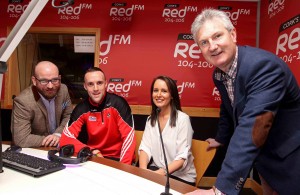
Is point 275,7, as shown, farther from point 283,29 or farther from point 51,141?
point 51,141

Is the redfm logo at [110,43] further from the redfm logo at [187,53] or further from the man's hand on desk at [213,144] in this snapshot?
the man's hand on desk at [213,144]

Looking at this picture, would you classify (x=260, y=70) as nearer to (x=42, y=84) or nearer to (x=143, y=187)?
(x=143, y=187)

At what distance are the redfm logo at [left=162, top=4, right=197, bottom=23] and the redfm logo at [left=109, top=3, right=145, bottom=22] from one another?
290 millimetres

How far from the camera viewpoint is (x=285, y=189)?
1.18 meters

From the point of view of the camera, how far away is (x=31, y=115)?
224 cm

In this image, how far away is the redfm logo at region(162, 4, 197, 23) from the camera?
3.28 meters

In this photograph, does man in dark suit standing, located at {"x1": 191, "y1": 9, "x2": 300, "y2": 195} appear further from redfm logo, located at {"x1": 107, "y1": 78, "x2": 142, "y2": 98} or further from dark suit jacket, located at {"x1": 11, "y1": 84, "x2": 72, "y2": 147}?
redfm logo, located at {"x1": 107, "y1": 78, "x2": 142, "y2": 98}

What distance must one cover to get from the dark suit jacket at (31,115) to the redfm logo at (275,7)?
2.31 meters

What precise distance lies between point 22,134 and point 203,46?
1.54 metres

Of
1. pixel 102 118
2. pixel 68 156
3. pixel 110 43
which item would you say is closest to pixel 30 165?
pixel 68 156

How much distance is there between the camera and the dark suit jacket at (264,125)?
951 mm

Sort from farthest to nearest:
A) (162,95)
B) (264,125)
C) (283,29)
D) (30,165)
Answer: (283,29), (162,95), (30,165), (264,125)

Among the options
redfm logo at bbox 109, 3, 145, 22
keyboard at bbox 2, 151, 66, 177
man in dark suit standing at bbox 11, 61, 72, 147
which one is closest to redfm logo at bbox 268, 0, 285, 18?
redfm logo at bbox 109, 3, 145, 22

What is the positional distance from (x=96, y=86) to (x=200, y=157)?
957 millimetres
